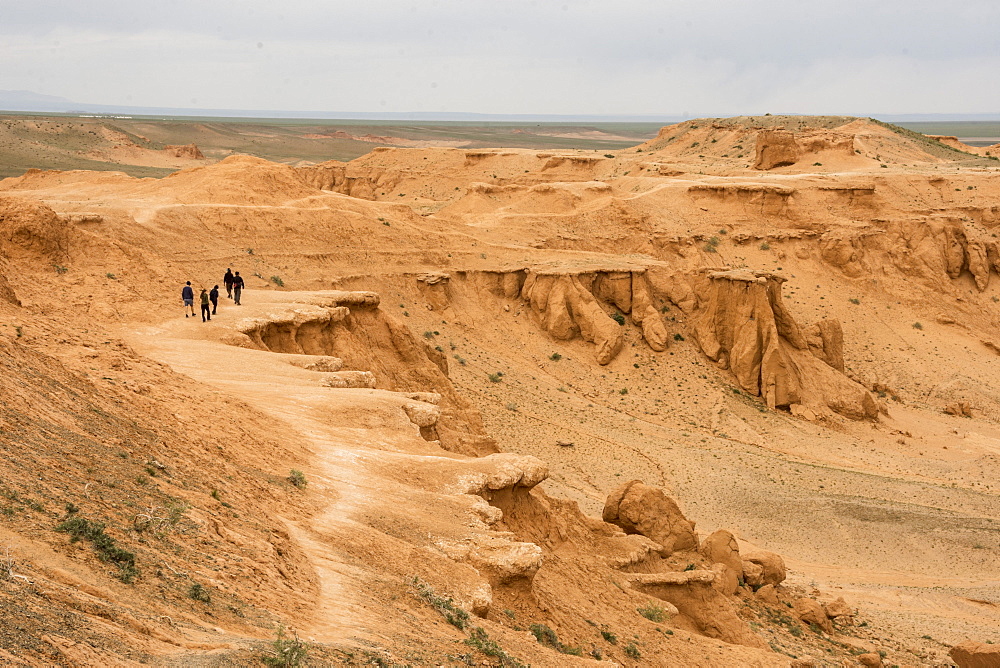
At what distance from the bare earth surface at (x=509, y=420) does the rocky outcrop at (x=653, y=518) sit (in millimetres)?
52

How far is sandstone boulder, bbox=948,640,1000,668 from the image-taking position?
15.3m

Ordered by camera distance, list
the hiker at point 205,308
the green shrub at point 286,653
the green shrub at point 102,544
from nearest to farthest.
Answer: the green shrub at point 286,653
the green shrub at point 102,544
the hiker at point 205,308

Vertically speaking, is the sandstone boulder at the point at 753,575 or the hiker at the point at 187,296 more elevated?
the hiker at the point at 187,296

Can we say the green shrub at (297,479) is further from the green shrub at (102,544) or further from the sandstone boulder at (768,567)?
the sandstone boulder at (768,567)

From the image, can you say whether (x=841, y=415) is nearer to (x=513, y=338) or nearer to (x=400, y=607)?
(x=513, y=338)

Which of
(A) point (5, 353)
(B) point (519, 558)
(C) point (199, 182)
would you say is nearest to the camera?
(A) point (5, 353)

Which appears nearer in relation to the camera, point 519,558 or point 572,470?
point 519,558

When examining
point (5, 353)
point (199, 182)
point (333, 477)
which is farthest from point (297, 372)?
point (199, 182)

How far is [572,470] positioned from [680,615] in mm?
8719

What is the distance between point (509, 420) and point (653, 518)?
881 cm

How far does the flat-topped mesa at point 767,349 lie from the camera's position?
3003cm

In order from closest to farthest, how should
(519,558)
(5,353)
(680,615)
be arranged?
(5,353), (519,558), (680,615)

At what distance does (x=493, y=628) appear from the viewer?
9.47 meters

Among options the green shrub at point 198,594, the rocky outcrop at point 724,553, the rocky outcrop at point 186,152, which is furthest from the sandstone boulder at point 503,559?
the rocky outcrop at point 186,152
